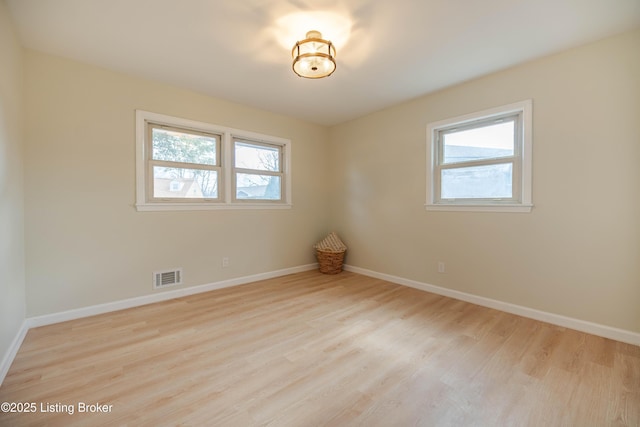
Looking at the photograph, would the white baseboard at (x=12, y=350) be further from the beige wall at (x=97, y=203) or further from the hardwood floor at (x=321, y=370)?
the beige wall at (x=97, y=203)

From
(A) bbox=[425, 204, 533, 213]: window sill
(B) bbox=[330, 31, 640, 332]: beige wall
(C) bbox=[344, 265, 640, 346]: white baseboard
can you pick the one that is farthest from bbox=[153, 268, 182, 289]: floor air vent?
(A) bbox=[425, 204, 533, 213]: window sill

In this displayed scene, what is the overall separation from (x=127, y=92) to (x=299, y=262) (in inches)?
123

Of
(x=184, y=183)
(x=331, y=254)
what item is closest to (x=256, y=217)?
(x=184, y=183)

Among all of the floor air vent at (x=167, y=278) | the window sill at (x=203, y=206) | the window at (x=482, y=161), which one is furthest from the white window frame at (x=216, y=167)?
the window at (x=482, y=161)

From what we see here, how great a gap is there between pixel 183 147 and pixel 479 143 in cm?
352

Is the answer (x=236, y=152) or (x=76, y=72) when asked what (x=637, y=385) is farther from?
(x=76, y=72)

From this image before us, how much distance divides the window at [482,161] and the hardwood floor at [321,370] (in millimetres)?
1222

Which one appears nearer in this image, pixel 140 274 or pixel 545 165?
pixel 545 165

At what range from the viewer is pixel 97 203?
104 inches

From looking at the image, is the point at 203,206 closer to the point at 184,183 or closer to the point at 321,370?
the point at 184,183

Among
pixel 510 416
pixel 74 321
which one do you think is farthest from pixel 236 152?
pixel 510 416

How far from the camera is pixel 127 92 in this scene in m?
2.80

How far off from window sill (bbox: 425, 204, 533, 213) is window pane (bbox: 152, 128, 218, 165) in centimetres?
293

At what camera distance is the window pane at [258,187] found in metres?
3.78
